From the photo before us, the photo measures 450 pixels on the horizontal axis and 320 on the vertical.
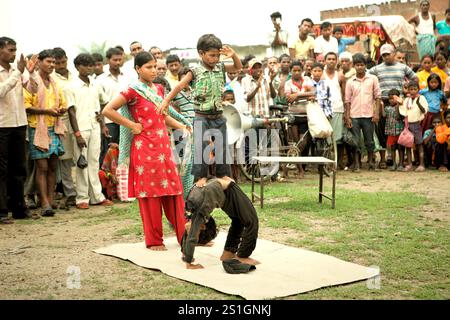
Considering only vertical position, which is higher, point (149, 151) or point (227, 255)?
point (149, 151)

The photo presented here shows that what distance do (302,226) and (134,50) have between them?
516cm

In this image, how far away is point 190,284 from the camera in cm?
538

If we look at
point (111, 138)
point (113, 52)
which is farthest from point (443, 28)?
point (111, 138)

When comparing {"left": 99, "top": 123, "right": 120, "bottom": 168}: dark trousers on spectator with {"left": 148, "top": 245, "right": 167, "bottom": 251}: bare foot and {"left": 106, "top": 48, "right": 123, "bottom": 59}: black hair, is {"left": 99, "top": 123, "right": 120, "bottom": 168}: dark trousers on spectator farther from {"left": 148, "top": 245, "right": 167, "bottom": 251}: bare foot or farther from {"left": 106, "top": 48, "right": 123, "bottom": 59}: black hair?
{"left": 148, "top": 245, "right": 167, "bottom": 251}: bare foot

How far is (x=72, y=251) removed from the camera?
6.72 metres

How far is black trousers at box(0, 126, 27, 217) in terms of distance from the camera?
327 inches

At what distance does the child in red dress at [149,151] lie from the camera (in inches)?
255

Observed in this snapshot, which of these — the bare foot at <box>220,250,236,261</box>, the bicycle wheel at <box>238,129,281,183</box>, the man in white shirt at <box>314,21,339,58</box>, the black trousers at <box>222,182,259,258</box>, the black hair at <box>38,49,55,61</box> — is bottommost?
the bare foot at <box>220,250,236,261</box>

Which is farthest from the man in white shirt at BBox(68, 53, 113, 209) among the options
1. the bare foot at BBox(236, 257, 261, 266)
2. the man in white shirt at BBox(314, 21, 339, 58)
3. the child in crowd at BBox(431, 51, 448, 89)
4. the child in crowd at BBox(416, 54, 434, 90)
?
the child in crowd at BBox(431, 51, 448, 89)

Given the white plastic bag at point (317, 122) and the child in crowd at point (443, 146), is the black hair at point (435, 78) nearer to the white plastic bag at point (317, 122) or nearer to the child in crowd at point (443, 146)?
the child in crowd at point (443, 146)

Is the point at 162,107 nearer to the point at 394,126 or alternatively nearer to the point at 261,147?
the point at 261,147

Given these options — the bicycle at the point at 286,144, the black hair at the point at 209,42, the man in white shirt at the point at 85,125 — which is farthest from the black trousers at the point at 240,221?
the bicycle at the point at 286,144

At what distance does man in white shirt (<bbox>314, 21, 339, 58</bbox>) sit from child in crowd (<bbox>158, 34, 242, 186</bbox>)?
781 cm

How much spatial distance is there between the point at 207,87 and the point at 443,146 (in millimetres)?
7249
